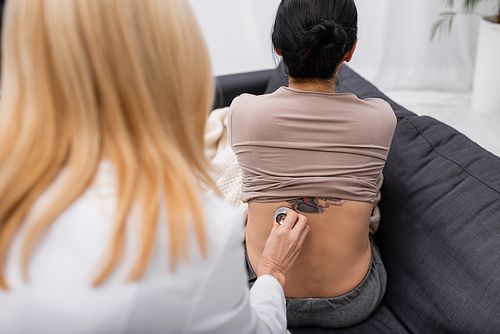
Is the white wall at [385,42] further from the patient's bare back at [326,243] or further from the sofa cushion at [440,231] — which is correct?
the patient's bare back at [326,243]

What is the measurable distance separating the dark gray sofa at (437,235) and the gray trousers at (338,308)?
0.08 ft

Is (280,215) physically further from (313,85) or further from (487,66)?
(487,66)

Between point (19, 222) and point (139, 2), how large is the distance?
326mm

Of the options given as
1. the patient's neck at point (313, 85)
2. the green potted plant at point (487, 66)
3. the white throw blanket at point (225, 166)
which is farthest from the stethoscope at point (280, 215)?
the green potted plant at point (487, 66)

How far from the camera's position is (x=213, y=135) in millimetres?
1795

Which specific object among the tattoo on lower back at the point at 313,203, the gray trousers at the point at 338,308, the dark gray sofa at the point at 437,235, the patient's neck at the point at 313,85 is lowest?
the gray trousers at the point at 338,308

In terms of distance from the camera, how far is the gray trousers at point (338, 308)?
1.14 meters

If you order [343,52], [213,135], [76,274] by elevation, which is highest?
[343,52]

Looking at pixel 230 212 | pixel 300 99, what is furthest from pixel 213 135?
pixel 230 212

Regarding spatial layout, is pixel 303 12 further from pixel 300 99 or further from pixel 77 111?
pixel 77 111

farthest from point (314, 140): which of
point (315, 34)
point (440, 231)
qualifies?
point (440, 231)

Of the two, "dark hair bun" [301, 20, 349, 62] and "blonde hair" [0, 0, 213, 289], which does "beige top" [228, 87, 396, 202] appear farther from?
"blonde hair" [0, 0, 213, 289]

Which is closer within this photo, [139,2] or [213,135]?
[139,2]

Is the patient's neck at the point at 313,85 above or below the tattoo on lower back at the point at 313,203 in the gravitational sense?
above
